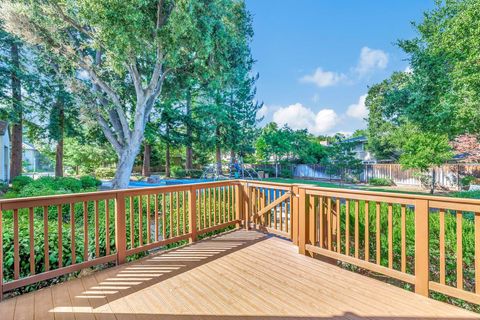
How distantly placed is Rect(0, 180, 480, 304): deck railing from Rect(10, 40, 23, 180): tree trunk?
10864 millimetres

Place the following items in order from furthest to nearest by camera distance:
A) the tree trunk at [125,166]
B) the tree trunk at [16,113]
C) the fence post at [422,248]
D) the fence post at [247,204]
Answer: the tree trunk at [16,113] → the tree trunk at [125,166] → the fence post at [247,204] → the fence post at [422,248]

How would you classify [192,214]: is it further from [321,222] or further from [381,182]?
[381,182]

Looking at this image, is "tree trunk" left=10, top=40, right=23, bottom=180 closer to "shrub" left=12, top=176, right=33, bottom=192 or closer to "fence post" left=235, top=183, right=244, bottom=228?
"shrub" left=12, top=176, right=33, bottom=192

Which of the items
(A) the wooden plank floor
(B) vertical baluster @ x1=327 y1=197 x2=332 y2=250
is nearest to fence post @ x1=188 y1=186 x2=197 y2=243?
(A) the wooden plank floor

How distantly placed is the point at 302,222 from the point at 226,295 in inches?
59.5

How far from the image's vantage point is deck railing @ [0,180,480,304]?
241 cm

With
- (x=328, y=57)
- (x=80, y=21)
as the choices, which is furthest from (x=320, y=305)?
(x=328, y=57)

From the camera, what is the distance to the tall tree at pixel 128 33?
296 inches

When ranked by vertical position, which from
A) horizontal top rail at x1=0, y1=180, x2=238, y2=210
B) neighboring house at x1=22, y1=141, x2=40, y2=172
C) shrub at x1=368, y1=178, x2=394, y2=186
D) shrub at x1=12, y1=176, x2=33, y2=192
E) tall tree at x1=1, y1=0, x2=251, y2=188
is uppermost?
tall tree at x1=1, y1=0, x2=251, y2=188

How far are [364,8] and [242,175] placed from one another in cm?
1200

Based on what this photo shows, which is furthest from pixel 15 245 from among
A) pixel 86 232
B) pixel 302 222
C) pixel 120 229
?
pixel 302 222

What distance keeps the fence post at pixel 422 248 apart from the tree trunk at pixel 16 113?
15222 millimetres

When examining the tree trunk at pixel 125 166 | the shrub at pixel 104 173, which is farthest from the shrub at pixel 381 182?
the shrub at pixel 104 173

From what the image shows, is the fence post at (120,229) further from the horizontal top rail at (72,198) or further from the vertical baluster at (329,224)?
the vertical baluster at (329,224)
